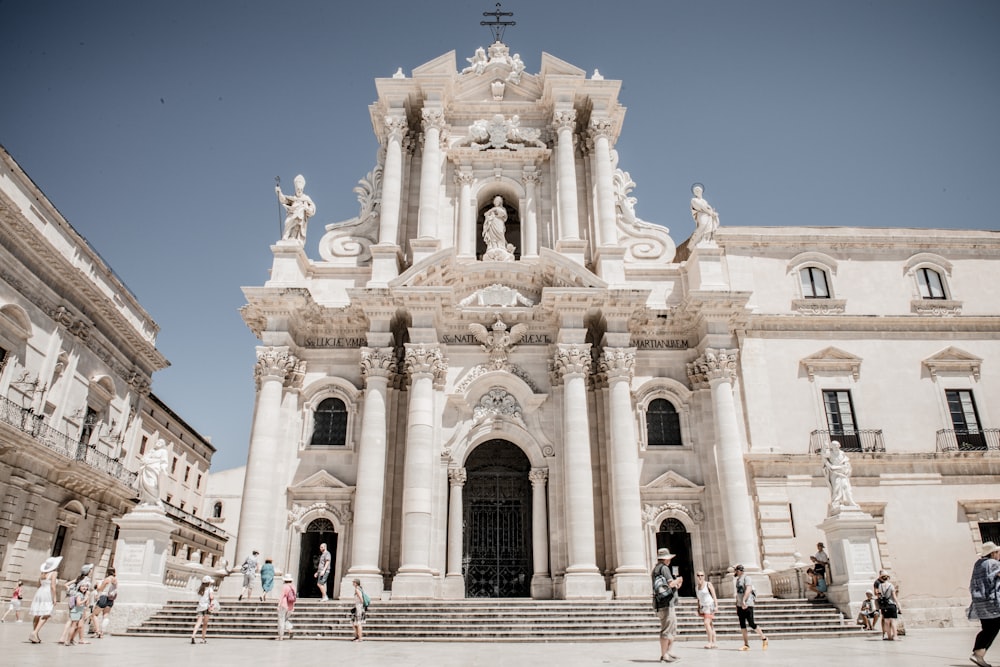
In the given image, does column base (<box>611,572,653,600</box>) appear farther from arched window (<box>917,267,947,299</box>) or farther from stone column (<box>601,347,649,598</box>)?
arched window (<box>917,267,947,299</box>)

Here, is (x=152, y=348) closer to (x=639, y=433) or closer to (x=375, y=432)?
(x=375, y=432)

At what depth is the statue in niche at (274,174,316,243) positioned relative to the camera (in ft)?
78.9

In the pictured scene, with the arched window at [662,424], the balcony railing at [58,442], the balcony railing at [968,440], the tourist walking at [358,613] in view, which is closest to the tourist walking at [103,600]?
A: the tourist walking at [358,613]

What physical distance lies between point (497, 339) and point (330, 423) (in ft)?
19.6

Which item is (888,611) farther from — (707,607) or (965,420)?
(965,420)

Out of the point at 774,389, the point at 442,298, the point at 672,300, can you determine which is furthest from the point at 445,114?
the point at 774,389

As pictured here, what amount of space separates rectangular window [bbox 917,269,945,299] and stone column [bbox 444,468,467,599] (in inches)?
669

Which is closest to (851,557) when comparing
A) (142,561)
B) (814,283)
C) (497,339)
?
(814,283)

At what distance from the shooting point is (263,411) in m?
21.5

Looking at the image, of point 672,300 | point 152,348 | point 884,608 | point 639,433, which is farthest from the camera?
point 152,348

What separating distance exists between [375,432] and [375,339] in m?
2.96

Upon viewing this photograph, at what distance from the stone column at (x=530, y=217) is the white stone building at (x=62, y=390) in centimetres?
1443

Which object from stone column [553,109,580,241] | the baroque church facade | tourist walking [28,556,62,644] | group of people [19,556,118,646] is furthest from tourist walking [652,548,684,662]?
stone column [553,109,580,241]

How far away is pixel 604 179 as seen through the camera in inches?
1003
